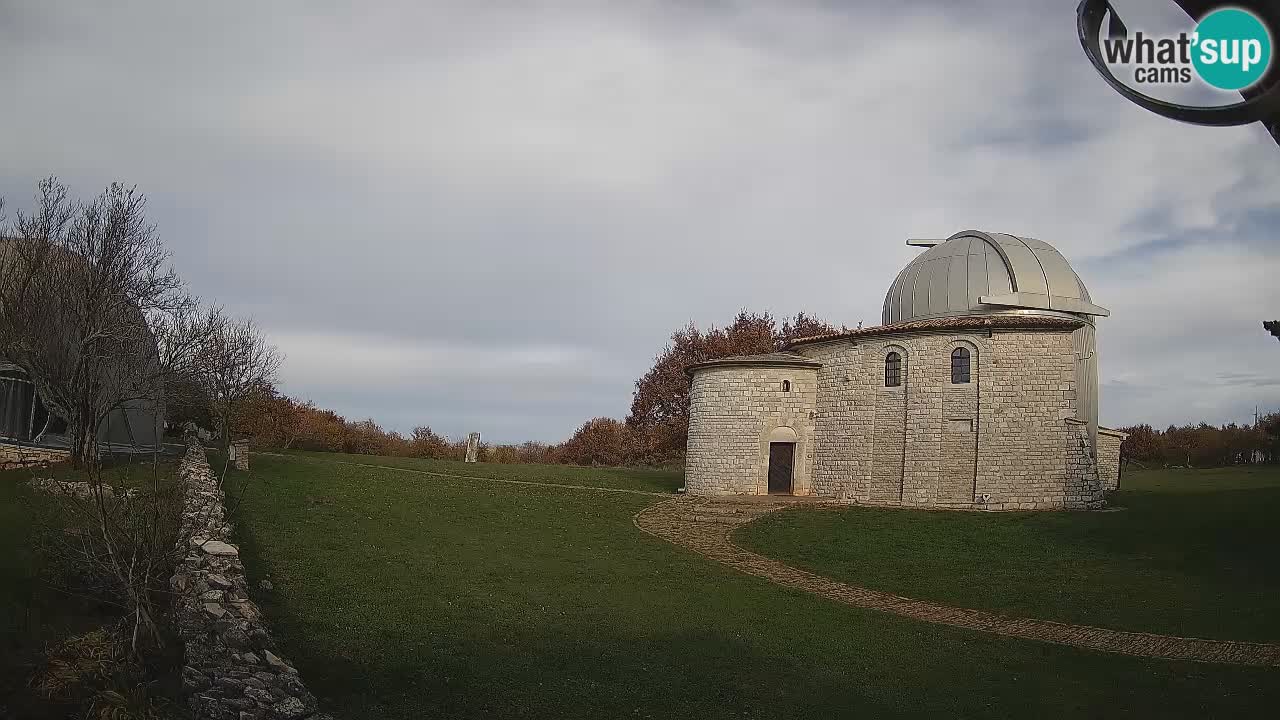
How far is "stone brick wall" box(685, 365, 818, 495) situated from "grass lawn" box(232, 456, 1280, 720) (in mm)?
11310

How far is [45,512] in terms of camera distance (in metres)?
13.3

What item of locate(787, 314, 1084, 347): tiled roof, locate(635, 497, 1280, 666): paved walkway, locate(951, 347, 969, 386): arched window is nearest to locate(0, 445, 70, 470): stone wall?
locate(635, 497, 1280, 666): paved walkway

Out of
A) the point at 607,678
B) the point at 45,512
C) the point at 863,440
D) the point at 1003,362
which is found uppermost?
the point at 1003,362

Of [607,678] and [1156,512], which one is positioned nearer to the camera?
[607,678]

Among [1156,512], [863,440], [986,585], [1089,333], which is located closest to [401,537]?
[986,585]

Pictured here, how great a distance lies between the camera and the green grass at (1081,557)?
1366 cm

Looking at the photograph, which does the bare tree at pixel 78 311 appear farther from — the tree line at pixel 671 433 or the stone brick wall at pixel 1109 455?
the stone brick wall at pixel 1109 455

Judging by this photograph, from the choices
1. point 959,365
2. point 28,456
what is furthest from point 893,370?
point 28,456

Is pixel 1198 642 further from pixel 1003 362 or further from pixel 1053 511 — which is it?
pixel 1003 362

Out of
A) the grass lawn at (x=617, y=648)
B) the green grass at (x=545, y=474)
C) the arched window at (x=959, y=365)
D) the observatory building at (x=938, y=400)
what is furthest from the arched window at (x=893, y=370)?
the grass lawn at (x=617, y=648)

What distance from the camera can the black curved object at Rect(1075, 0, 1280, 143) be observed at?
2.14 meters

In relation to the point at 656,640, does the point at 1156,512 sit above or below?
above

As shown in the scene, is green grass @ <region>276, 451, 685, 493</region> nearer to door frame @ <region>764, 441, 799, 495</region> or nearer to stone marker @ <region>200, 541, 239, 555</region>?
door frame @ <region>764, 441, 799, 495</region>

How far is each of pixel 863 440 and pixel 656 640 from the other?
17562mm
